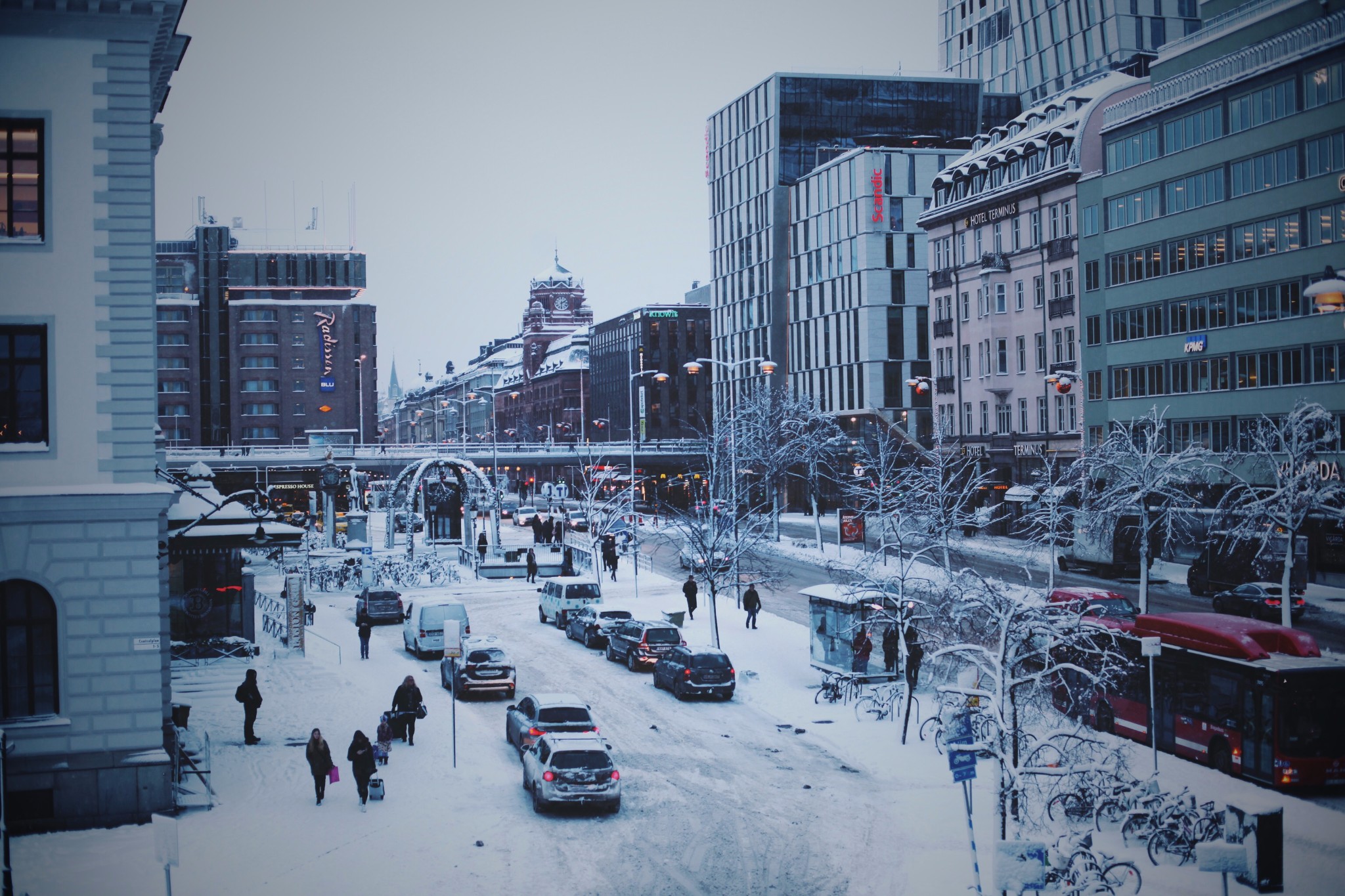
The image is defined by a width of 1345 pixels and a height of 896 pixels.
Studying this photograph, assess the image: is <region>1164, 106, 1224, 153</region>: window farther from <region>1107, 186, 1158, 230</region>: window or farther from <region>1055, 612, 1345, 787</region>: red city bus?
<region>1055, 612, 1345, 787</region>: red city bus

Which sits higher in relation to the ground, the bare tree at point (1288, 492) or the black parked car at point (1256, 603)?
the bare tree at point (1288, 492)

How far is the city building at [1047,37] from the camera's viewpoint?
103875mm

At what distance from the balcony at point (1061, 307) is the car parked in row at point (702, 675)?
3982 centimetres

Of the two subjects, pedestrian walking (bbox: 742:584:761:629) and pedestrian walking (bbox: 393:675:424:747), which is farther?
pedestrian walking (bbox: 742:584:761:629)

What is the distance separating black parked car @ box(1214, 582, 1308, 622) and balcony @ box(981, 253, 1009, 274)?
108 ft

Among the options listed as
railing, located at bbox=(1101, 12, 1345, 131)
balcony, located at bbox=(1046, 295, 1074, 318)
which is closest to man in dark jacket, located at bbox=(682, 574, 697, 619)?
railing, located at bbox=(1101, 12, 1345, 131)

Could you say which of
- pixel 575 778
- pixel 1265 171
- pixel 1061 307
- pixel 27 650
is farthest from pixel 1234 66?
pixel 27 650

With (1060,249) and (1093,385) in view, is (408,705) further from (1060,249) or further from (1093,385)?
(1060,249)

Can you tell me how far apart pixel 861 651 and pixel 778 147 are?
7686 cm

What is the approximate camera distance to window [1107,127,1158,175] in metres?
53.1

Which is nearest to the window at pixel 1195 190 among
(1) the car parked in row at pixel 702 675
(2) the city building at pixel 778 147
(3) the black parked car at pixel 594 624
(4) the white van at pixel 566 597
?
(4) the white van at pixel 566 597

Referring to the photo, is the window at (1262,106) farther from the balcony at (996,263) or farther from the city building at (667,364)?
the city building at (667,364)

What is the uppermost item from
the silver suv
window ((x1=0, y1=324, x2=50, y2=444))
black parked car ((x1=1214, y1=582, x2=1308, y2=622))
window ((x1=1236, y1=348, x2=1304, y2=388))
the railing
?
the railing

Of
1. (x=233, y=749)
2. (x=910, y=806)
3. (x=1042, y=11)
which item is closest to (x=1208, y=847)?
(x=910, y=806)
